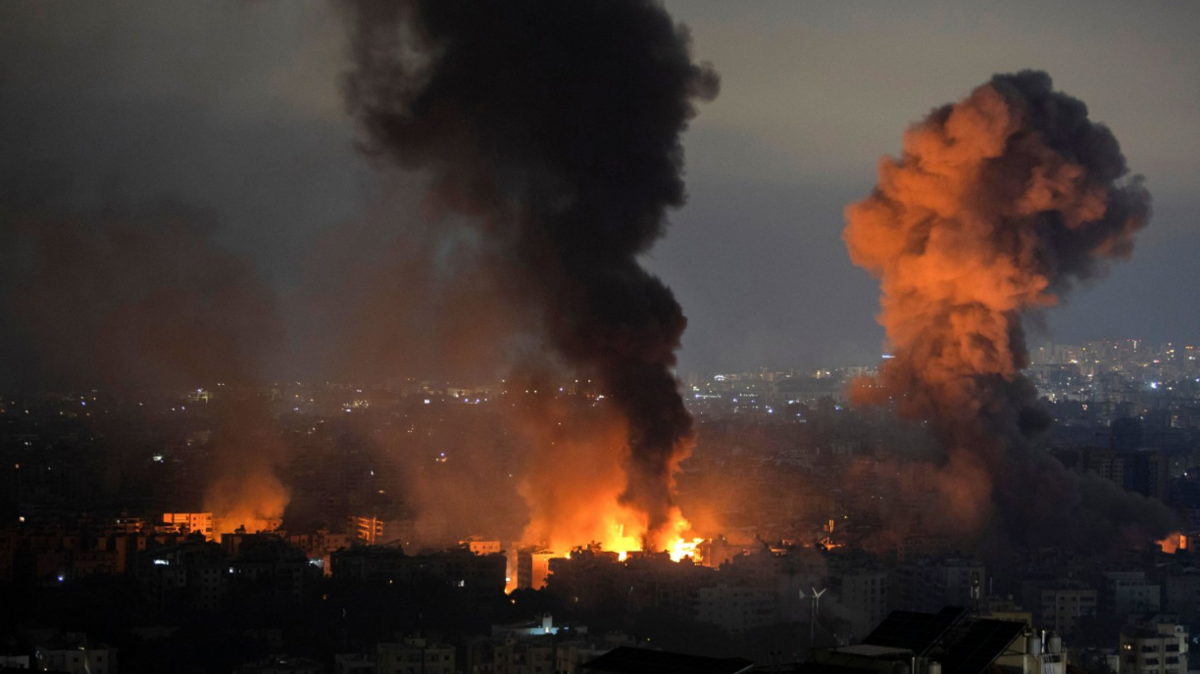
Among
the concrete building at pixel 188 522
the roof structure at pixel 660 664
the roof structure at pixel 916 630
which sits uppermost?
the concrete building at pixel 188 522

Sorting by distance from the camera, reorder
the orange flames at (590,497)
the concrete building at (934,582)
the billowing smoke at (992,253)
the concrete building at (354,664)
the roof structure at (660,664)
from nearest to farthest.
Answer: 1. the roof structure at (660,664)
2. the concrete building at (354,664)
3. the concrete building at (934,582)
4. the orange flames at (590,497)
5. the billowing smoke at (992,253)

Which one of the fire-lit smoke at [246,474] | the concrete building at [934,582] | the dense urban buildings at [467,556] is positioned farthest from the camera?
the fire-lit smoke at [246,474]

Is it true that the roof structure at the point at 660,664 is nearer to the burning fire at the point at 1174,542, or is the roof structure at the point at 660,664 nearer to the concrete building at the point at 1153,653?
the concrete building at the point at 1153,653

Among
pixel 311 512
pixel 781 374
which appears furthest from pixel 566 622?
pixel 781 374

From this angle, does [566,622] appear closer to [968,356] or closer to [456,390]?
[968,356]

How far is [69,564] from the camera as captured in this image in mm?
36188

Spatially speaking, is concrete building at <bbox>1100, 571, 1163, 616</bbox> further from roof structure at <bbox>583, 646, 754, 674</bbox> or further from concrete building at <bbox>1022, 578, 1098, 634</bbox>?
roof structure at <bbox>583, 646, 754, 674</bbox>

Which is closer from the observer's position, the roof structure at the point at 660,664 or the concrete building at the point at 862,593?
the roof structure at the point at 660,664

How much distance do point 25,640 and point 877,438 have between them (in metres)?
30.0

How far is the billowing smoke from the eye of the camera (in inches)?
1592

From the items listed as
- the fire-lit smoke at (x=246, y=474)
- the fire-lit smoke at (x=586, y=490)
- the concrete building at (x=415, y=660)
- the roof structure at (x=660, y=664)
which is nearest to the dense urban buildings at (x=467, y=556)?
the concrete building at (x=415, y=660)

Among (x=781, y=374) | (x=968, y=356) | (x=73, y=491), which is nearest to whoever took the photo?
(x=968, y=356)

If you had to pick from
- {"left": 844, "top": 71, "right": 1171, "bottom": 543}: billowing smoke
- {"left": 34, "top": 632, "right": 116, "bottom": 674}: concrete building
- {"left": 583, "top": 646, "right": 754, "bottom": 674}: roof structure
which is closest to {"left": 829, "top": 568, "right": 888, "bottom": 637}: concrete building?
{"left": 844, "top": 71, "right": 1171, "bottom": 543}: billowing smoke

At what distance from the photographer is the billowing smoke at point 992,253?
40438 mm
